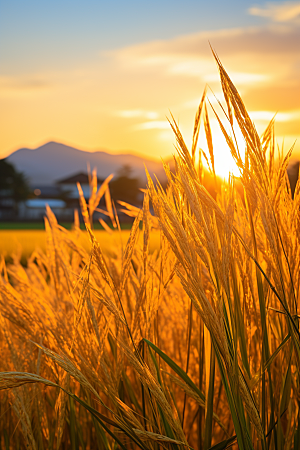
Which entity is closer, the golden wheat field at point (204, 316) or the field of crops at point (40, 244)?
the golden wheat field at point (204, 316)

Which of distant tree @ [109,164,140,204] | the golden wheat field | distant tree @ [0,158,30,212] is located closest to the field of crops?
the golden wheat field

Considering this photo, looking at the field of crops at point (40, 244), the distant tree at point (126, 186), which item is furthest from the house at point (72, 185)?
the field of crops at point (40, 244)

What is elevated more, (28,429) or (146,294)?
(146,294)

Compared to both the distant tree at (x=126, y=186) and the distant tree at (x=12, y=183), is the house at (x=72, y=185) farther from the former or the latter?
the distant tree at (x=12, y=183)

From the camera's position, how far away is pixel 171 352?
1.32 metres

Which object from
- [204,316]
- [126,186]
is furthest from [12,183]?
[204,316]

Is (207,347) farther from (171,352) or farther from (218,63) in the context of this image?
(171,352)

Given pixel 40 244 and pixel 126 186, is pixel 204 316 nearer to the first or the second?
pixel 40 244

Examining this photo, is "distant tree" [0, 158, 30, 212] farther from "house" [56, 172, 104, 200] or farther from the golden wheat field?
the golden wheat field

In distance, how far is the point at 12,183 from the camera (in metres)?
60.1

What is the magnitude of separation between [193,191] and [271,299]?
39 cm

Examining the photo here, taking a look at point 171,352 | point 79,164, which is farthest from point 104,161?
point 171,352

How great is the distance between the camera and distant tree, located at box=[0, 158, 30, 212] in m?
A: 59.6

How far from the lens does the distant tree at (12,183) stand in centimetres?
5959
